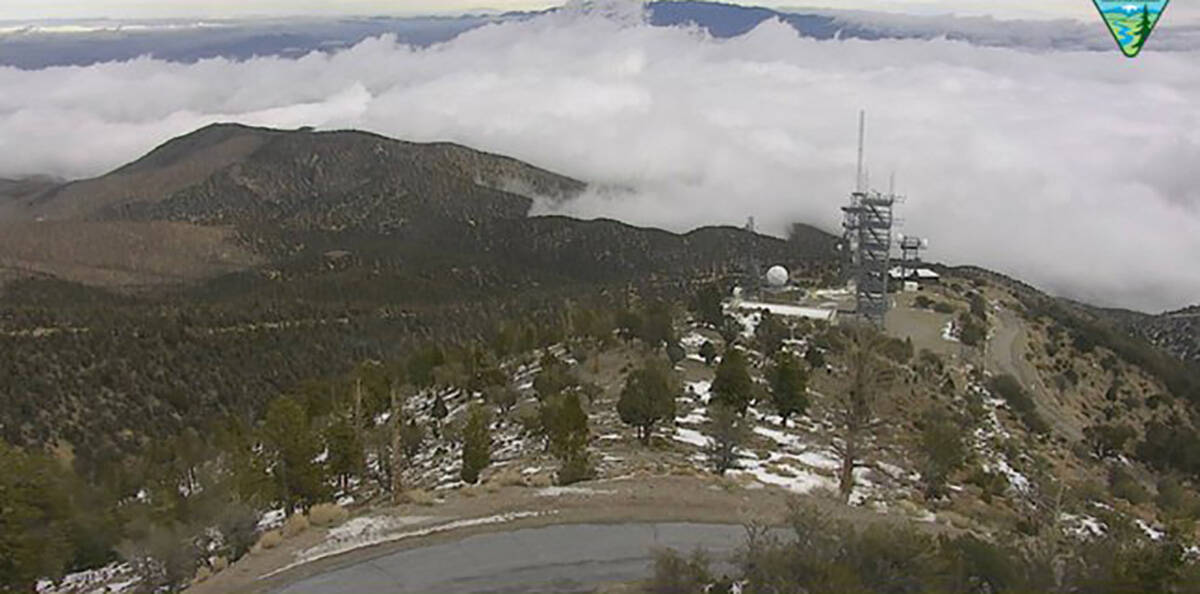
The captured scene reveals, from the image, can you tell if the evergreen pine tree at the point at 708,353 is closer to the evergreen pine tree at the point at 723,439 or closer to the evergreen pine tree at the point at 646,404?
the evergreen pine tree at the point at 646,404

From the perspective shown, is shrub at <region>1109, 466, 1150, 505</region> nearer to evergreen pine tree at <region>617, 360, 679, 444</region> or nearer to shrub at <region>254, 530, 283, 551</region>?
evergreen pine tree at <region>617, 360, 679, 444</region>

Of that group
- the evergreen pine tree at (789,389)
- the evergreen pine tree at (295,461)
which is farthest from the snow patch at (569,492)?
the evergreen pine tree at (789,389)

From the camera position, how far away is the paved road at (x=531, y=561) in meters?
22.7

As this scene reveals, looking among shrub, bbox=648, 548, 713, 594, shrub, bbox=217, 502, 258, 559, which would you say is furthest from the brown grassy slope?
shrub, bbox=648, 548, 713, 594

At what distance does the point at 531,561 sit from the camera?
2420 centimetres

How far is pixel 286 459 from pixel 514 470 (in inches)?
411

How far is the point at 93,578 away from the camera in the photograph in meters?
39.2

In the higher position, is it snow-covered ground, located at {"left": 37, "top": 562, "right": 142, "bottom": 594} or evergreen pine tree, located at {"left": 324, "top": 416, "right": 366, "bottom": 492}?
evergreen pine tree, located at {"left": 324, "top": 416, "right": 366, "bottom": 492}

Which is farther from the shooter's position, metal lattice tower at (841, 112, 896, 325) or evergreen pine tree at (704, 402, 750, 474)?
metal lattice tower at (841, 112, 896, 325)

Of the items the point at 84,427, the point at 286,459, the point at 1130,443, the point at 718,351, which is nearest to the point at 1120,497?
the point at 1130,443

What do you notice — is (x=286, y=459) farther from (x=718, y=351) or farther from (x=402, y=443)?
(x=718, y=351)

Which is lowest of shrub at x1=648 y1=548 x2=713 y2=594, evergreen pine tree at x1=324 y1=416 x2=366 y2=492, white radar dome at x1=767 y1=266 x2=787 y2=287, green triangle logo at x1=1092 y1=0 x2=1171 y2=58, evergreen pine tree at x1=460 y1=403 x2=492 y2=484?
white radar dome at x1=767 y1=266 x2=787 y2=287

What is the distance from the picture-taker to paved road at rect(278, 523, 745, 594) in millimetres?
22672

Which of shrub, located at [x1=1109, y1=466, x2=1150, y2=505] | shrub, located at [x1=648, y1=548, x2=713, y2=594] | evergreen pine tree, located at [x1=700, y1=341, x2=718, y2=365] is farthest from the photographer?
evergreen pine tree, located at [x1=700, y1=341, x2=718, y2=365]
